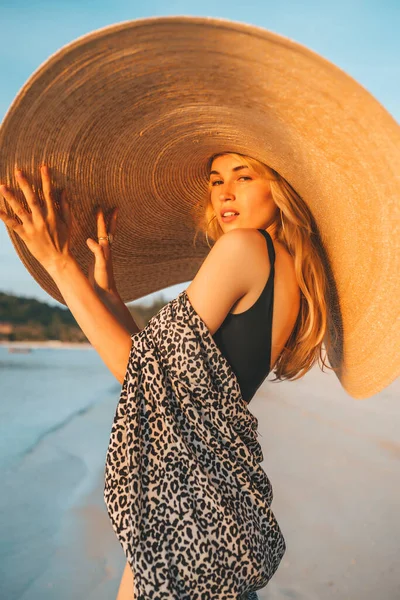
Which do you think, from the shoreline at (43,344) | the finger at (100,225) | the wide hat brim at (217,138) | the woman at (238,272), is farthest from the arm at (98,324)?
the shoreline at (43,344)

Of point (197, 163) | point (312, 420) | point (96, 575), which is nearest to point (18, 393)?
point (312, 420)

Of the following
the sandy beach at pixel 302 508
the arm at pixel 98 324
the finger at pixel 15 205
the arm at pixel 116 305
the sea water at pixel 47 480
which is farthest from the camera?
the sea water at pixel 47 480

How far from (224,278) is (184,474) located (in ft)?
1.70

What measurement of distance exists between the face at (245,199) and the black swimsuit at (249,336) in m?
0.20

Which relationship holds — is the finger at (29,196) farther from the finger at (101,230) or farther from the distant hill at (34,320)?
the distant hill at (34,320)

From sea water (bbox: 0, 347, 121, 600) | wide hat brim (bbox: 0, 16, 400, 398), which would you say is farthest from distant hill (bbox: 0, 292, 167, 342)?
wide hat brim (bbox: 0, 16, 400, 398)

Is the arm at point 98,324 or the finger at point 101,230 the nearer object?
the arm at point 98,324

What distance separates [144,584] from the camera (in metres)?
1.36

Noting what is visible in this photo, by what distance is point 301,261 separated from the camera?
5.77ft

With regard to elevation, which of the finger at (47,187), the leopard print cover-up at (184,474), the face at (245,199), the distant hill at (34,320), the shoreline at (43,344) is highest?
the face at (245,199)

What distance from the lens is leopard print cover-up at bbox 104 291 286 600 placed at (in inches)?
54.3

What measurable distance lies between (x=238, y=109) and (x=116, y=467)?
1.01m

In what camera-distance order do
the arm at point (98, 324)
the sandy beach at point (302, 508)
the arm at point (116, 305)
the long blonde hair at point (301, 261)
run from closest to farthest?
the arm at point (98, 324)
the long blonde hair at point (301, 261)
the arm at point (116, 305)
the sandy beach at point (302, 508)

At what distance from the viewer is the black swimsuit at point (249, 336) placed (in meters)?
1.60
